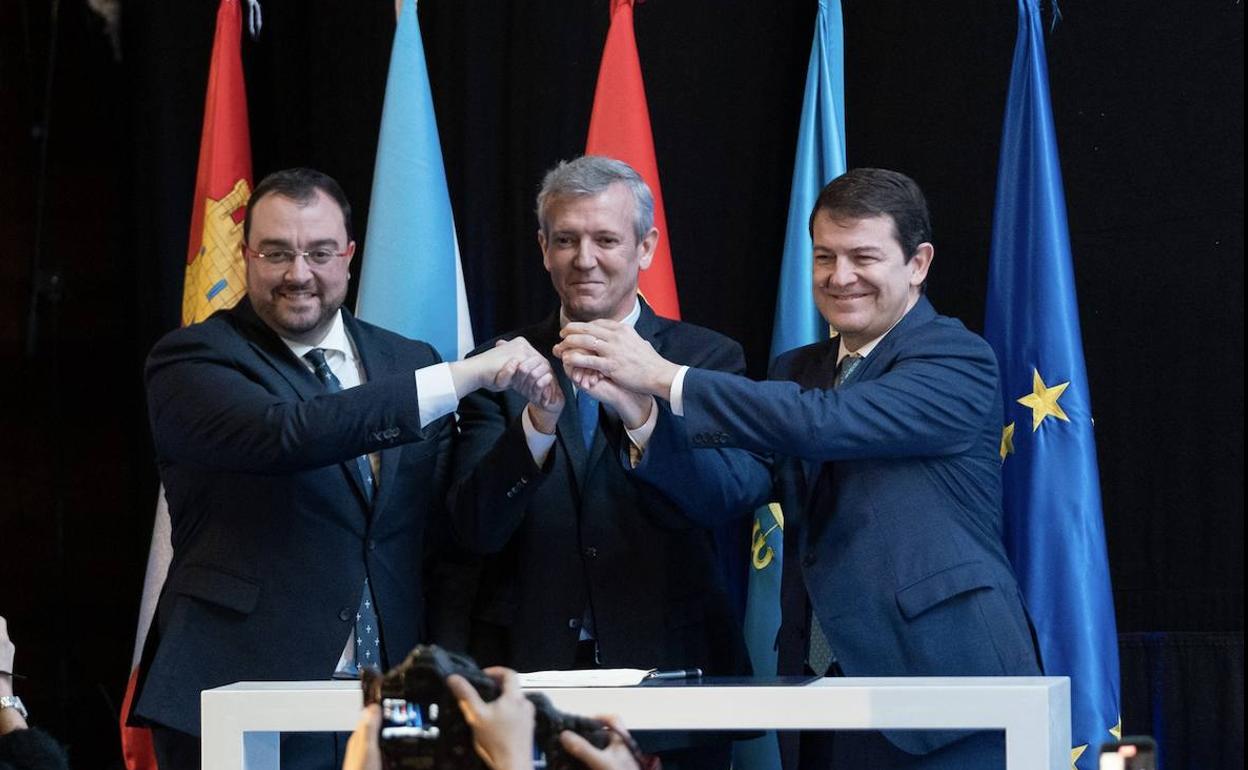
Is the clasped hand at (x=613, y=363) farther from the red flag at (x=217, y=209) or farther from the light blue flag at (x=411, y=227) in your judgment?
the red flag at (x=217, y=209)

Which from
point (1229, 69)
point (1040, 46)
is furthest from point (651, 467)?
point (1229, 69)

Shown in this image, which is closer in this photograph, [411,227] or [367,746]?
[367,746]

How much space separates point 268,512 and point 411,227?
1.19 metres

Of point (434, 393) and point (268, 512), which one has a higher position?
point (434, 393)

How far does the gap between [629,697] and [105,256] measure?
3.21 m

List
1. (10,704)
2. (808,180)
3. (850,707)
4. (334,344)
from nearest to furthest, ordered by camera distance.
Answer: (850,707)
(10,704)
(334,344)
(808,180)

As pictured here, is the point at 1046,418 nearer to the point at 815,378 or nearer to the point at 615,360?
the point at 815,378

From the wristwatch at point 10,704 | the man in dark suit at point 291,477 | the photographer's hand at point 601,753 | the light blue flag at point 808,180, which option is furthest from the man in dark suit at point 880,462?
the photographer's hand at point 601,753

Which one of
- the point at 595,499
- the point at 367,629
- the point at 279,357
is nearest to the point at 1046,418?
the point at 595,499

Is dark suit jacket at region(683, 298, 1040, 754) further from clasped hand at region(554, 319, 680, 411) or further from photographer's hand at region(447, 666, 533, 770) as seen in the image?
photographer's hand at region(447, 666, 533, 770)

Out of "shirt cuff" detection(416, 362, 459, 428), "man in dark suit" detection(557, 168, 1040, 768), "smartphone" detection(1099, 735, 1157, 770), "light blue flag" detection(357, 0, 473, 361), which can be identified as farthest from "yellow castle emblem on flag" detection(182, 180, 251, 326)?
"smartphone" detection(1099, 735, 1157, 770)

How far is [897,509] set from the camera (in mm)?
2953

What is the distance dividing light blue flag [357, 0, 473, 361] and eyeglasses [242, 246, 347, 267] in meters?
0.84

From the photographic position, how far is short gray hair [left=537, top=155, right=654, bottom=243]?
3340mm
